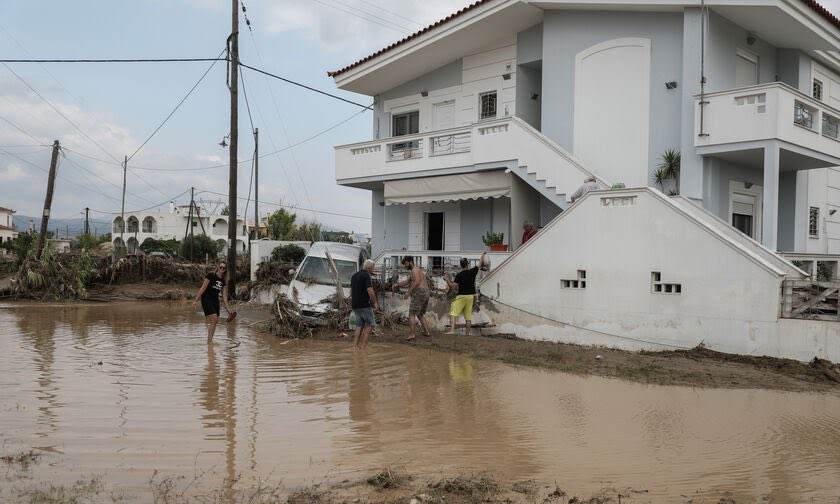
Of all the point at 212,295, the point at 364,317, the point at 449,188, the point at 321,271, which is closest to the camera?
the point at 364,317

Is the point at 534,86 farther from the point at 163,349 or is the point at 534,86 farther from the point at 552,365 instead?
the point at 163,349

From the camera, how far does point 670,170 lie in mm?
16109

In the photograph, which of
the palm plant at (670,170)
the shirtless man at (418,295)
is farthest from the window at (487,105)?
the shirtless man at (418,295)

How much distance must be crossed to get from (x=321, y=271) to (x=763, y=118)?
1080cm

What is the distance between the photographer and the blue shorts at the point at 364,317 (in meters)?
13.3

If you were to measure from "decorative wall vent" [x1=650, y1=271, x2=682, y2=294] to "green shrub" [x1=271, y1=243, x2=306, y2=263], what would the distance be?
15.3 metres

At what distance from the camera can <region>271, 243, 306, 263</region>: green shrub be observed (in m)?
25.1

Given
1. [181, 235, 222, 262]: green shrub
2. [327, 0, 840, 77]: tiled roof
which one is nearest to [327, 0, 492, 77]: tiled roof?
[327, 0, 840, 77]: tiled roof

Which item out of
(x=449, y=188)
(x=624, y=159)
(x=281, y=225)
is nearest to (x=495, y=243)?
(x=449, y=188)

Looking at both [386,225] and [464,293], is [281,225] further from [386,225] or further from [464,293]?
[464,293]

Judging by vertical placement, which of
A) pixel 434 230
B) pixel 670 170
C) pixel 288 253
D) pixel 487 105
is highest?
pixel 487 105

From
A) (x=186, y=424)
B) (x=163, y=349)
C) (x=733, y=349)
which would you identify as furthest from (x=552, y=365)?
(x=163, y=349)

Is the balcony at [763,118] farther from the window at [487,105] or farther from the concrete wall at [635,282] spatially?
the window at [487,105]

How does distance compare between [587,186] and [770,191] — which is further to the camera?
[587,186]
